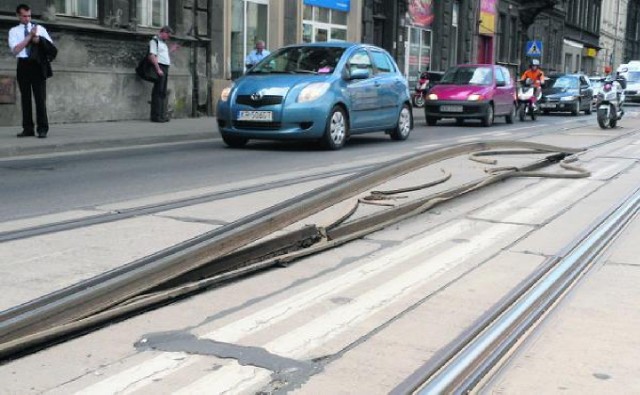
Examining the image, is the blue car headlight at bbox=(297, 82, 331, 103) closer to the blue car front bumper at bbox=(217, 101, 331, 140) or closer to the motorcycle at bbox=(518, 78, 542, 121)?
the blue car front bumper at bbox=(217, 101, 331, 140)

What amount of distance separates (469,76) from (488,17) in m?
19.9

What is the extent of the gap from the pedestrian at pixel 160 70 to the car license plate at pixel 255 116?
4617 mm

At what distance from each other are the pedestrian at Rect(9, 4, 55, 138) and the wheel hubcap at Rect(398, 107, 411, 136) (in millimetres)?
6591

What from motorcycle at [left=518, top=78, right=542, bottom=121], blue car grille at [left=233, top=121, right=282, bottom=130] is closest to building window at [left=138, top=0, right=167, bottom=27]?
blue car grille at [left=233, top=121, right=282, bottom=130]

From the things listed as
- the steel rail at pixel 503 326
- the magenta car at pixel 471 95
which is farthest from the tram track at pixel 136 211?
the magenta car at pixel 471 95

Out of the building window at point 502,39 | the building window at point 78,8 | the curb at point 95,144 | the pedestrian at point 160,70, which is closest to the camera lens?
the curb at point 95,144

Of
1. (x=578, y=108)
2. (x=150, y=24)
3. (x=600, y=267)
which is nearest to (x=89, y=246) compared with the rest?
(x=600, y=267)

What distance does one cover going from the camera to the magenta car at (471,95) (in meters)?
21.0

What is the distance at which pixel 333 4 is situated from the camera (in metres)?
26.2

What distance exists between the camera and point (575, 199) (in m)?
8.30

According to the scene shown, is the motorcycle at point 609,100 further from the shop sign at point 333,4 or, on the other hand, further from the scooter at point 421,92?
the scooter at point 421,92

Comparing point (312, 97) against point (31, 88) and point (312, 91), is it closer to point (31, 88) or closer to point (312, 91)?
point (312, 91)

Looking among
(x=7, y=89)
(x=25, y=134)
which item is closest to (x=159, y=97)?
(x=7, y=89)

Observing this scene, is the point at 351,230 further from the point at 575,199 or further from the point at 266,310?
the point at 575,199
